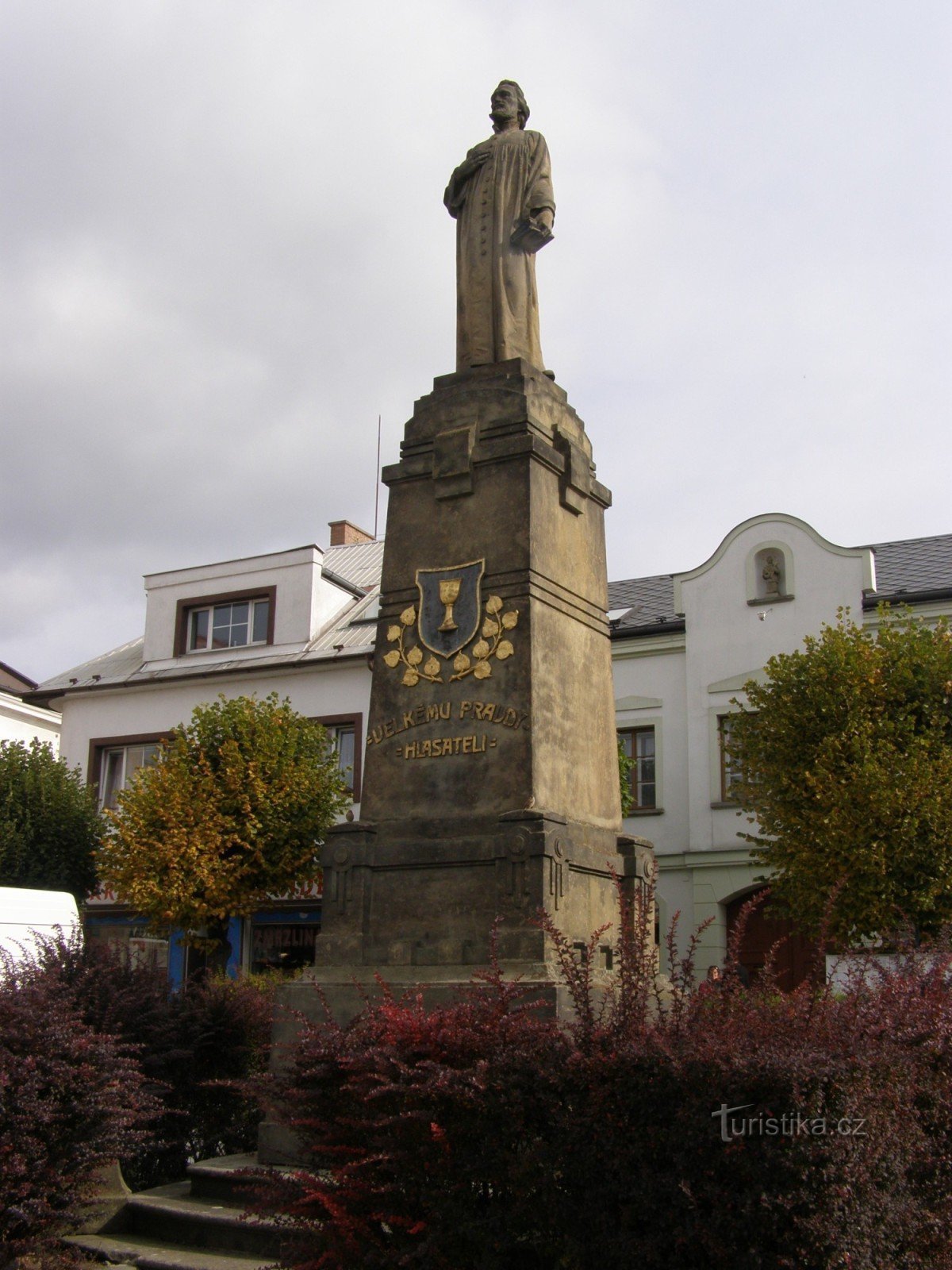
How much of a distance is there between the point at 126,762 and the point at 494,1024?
23738 mm

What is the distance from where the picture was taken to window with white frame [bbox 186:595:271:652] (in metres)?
Answer: 28.9

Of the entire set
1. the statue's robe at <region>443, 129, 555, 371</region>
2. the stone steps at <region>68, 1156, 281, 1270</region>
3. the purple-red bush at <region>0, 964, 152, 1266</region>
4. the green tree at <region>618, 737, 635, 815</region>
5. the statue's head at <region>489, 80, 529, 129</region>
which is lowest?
the stone steps at <region>68, 1156, 281, 1270</region>

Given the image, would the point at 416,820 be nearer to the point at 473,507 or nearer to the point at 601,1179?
the point at 473,507

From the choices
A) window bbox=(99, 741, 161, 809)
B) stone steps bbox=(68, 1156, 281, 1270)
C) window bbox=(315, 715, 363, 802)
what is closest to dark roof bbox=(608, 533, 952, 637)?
window bbox=(315, 715, 363, 802)

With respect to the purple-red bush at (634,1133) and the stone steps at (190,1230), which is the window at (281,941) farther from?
the purple-red bush at (634,1133)

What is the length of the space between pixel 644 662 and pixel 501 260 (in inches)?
624

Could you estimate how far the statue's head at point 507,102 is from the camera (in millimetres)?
11227

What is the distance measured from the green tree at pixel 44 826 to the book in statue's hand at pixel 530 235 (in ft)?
52.3

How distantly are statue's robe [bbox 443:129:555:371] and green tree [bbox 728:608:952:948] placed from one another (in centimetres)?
963

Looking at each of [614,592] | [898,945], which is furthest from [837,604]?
[898,945]

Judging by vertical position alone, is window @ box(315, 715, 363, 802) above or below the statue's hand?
below

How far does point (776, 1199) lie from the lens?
4762mm

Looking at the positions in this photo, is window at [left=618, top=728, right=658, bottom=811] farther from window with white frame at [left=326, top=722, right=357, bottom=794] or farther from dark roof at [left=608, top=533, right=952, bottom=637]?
window with white frame at [left=326, top=722, right=357, bottom=794]

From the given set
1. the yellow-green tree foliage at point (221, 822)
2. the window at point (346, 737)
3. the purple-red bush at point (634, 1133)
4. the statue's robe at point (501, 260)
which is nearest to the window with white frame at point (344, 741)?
the window at point (346, 737)
